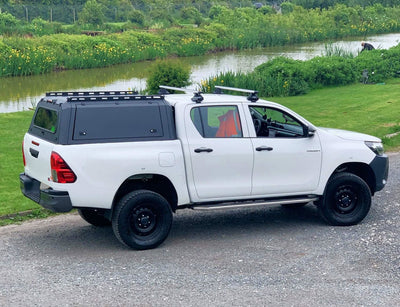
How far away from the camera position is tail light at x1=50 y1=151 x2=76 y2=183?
873 cm

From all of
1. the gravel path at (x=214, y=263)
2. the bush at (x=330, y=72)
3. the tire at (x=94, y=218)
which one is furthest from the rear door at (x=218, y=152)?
the bush at (x=330, y=72)

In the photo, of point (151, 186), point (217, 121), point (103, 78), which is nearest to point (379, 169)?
point (217, 121)

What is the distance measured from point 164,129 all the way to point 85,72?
29.1 meters

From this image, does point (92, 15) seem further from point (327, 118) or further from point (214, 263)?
point (214, 263)

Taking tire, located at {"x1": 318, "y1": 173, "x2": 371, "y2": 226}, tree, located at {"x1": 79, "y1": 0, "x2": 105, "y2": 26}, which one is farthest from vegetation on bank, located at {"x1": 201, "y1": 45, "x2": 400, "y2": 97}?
tree, located at {"x1": 79, "y1": 0, "x2": 105, "y2": 26}

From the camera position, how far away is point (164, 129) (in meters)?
9.34

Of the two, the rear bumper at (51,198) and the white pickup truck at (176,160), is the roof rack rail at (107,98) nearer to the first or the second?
the white pickup truck at (176,160)

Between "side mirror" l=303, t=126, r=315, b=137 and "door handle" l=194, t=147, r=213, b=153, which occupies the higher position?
"side mirror" l=303, t=126, r=315, b=137

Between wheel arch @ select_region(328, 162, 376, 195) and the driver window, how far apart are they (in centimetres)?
90

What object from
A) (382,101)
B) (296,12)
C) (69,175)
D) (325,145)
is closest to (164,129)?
(69,175)

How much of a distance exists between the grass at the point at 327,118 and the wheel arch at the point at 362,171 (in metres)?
4.56

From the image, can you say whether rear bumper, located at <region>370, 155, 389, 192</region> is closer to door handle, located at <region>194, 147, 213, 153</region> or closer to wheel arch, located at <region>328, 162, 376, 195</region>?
wheel arch, located at <region>328, 162, 376, 195</region>

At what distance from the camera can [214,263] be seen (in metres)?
8.80

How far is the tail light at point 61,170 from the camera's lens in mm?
8727
